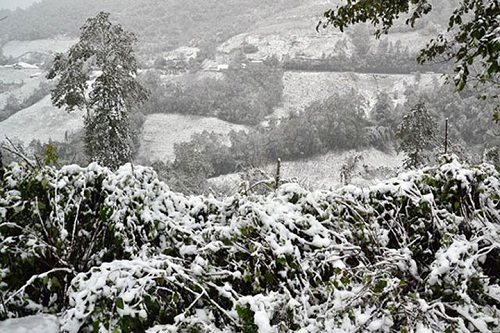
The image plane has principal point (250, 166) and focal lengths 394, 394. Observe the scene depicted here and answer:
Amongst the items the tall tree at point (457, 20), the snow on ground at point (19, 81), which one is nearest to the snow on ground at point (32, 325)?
the tall tree at point (457, 20)

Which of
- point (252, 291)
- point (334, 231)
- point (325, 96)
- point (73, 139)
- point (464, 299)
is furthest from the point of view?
point (325, 96)

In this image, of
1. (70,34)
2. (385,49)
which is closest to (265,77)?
(385,49)

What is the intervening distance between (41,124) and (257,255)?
62.6 feet

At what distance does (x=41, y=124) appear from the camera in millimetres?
18250

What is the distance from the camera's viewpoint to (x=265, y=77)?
2162 centimetres

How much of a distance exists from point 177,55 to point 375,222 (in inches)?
1108

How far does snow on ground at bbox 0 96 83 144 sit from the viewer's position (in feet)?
56.2

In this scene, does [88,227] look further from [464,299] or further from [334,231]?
[464,299]

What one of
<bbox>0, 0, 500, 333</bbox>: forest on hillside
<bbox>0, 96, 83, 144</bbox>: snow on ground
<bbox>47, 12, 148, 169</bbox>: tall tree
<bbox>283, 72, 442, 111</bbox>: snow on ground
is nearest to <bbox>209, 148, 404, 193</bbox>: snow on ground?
<bbox>47, 12, 148, 169</bbox>: tall tree

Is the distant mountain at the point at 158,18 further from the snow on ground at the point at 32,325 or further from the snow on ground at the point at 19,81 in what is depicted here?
the snow on ground at the point at 32,325

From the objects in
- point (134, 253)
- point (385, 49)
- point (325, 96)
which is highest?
point (134, 253)

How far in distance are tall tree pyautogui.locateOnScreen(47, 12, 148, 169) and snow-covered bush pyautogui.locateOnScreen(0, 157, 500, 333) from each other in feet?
22.3

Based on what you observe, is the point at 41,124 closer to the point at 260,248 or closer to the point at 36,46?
the point at 36,46

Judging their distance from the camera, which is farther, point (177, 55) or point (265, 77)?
point (177, 55)
